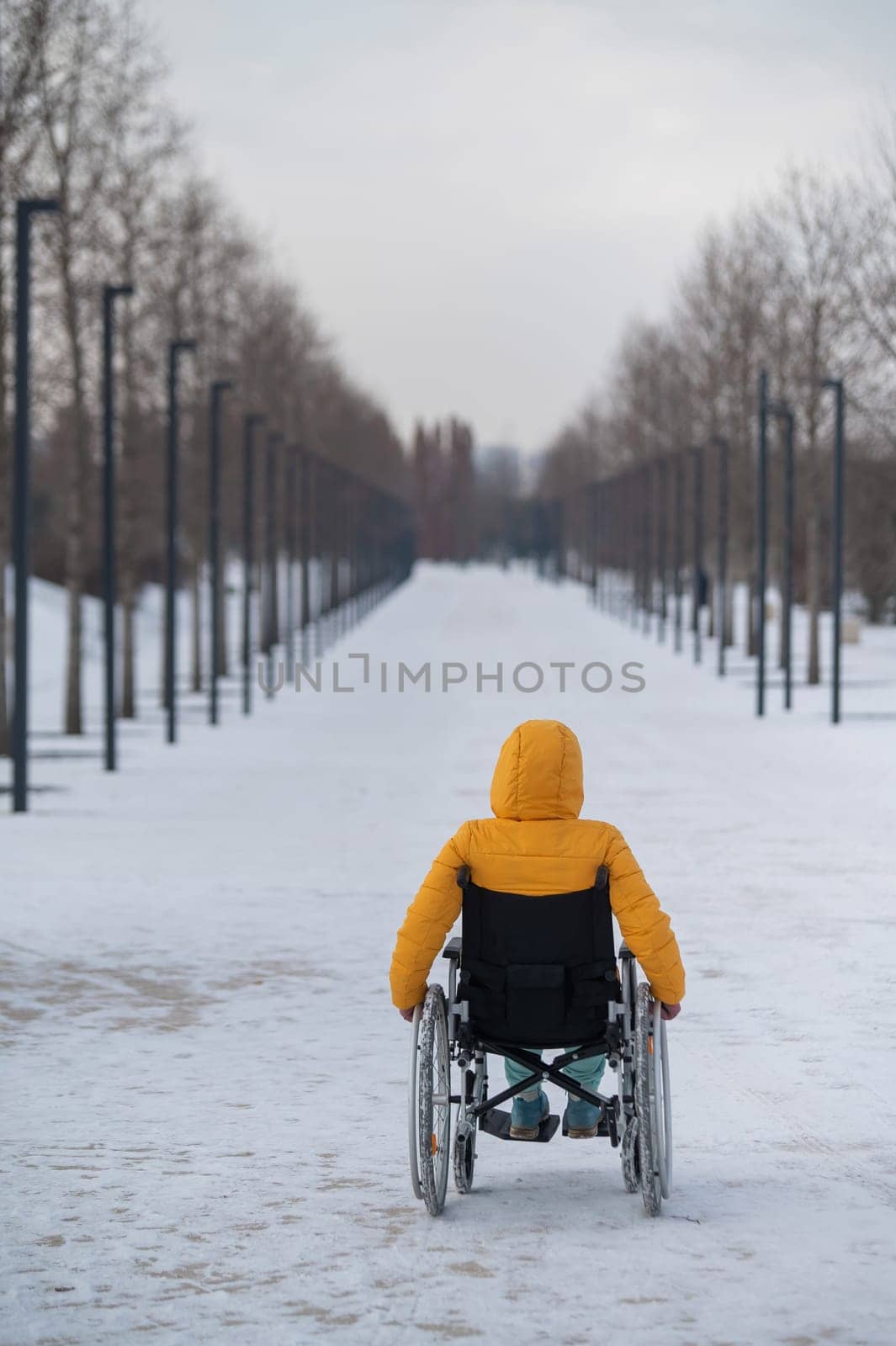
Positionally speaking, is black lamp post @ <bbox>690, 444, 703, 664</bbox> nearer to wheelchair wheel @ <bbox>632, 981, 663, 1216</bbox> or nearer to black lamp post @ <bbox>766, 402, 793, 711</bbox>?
black lamp post @ <bbox>766, 402, 793, 711</bbox>

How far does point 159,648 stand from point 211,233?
26.3 meters

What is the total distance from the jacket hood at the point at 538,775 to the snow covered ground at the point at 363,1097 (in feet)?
3.72

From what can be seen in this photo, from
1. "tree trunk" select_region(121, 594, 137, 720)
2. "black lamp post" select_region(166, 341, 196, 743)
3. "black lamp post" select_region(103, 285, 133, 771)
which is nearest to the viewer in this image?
"black lamp post" select_region(103, 285, 133, 771)

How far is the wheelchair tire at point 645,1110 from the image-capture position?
566cm

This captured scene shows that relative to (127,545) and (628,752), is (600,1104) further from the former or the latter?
(127,545)

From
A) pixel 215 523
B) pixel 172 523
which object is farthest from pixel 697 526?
pixel 172 523

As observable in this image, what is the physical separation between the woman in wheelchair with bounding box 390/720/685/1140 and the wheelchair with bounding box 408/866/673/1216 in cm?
4

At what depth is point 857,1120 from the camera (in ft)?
22.9

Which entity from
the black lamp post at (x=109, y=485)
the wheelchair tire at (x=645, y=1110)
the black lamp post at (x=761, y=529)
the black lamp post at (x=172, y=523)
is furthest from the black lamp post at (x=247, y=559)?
the wheelchair tire at (x=645, y=1110)

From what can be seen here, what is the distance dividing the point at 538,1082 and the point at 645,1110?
324 mm

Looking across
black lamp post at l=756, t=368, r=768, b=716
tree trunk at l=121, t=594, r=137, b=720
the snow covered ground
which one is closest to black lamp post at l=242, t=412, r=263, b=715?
tree trunk at l=121, t=594, r=137, b=720

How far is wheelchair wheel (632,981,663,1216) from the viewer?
18.6 ft

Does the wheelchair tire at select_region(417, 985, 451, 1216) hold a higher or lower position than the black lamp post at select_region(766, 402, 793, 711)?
lower

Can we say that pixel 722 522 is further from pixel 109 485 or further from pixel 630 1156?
pixel 630 1156
